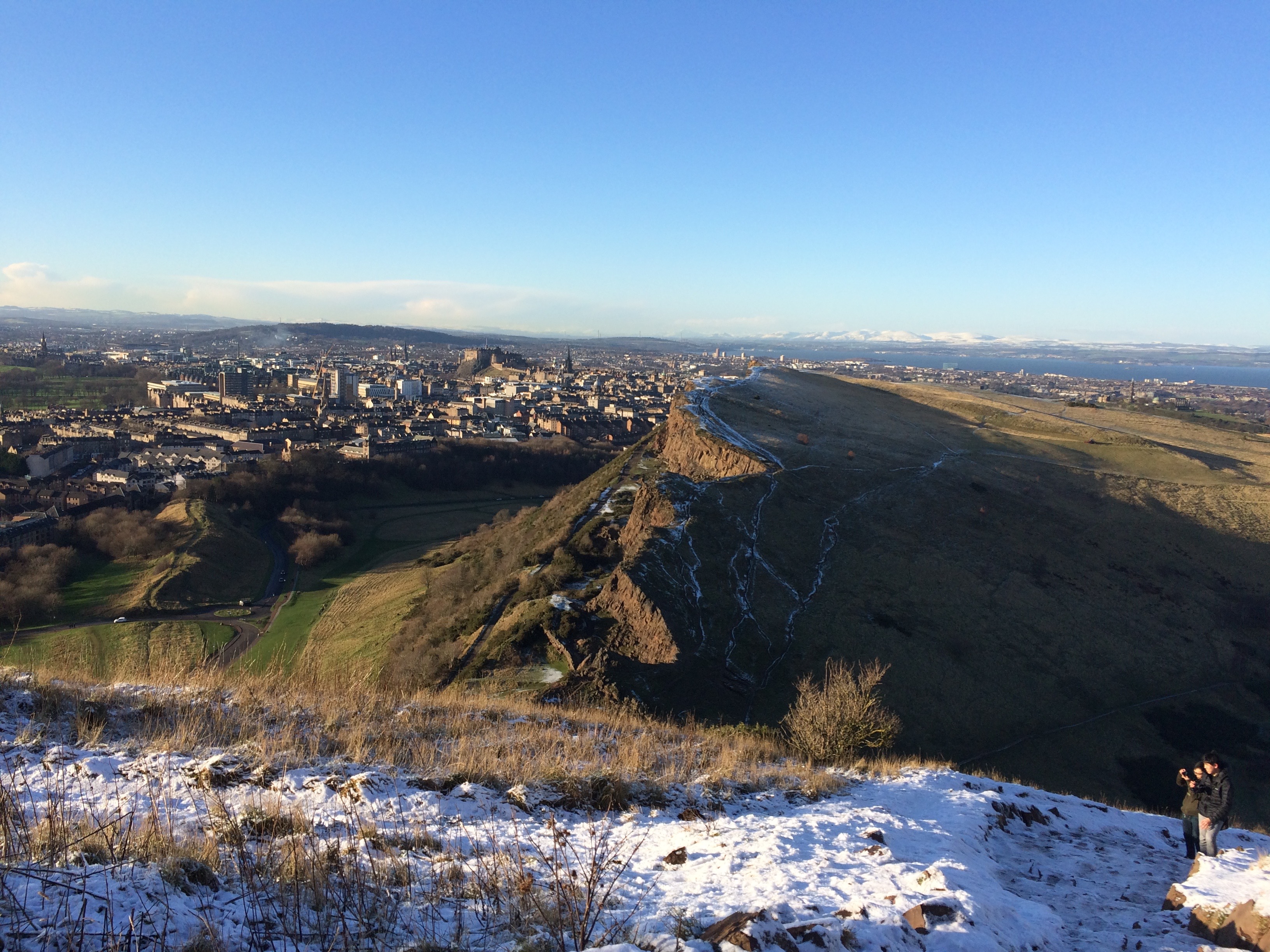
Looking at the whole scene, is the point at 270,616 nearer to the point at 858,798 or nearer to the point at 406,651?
the point at 406,651

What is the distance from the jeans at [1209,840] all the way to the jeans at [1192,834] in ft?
0.39

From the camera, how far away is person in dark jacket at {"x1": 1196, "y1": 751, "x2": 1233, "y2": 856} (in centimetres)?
644

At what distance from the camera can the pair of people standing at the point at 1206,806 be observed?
6449 mm

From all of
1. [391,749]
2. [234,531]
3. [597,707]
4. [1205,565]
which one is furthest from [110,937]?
[234,531]

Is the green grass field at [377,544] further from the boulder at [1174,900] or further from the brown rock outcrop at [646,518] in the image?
the boulder at [1174,900]

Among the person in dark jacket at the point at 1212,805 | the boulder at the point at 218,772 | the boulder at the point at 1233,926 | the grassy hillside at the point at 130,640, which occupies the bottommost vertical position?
the grassy hillside at the point at 130,640

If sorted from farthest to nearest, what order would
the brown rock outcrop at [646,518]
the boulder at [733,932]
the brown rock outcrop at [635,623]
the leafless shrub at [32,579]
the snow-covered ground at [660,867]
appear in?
the leafless shrub at [32,579] < the brown rock outcrop at [646,518] < the brown rock outcrop at [635,623] < the boulder at [733,932] < the snow-covered ground at [660,867]

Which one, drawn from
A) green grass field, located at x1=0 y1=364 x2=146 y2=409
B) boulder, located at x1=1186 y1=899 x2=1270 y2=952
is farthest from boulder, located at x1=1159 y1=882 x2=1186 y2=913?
green grass field, located at x1=0 y1=364 x2=146 y2=409

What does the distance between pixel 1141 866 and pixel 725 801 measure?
12.2 ft

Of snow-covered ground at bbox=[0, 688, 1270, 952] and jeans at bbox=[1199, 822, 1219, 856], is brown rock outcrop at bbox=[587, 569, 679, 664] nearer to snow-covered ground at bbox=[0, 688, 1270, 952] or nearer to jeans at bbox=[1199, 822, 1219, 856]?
snow-covered ground at bbox=[0, 688, 1270, 952]

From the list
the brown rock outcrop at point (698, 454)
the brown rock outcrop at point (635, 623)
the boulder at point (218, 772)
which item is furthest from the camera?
the brown rock outcrop at point (698, 454)

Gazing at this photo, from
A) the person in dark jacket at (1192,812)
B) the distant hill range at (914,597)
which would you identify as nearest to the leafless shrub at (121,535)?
the distant hill range at (914,597)

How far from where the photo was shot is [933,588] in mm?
22156

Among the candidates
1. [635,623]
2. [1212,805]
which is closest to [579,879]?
[1212,805]
